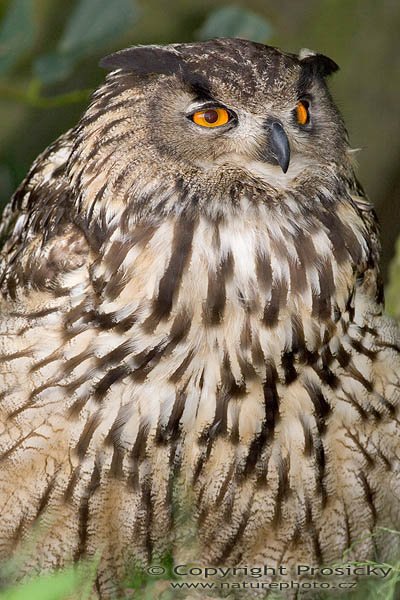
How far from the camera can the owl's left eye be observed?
72.5 inches

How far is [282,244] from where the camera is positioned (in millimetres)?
1924

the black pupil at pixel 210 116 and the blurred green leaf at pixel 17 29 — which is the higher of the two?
the blurred green leaf at pixel 17 29

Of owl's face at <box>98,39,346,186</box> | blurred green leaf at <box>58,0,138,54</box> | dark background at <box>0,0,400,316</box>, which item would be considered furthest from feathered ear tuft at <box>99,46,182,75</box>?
dark background at <box>0,0,400,316</box>

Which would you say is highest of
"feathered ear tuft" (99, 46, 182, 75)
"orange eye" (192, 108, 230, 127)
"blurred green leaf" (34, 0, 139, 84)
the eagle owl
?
"blurred green leaf" (34, 0, 139, 84)

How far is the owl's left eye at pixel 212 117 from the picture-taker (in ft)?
6.04

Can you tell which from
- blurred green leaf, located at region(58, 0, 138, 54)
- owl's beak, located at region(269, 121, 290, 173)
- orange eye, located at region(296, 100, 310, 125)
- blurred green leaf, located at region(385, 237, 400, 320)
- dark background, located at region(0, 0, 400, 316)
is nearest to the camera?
owl's beak, located at region(269, 121, 290, 173)

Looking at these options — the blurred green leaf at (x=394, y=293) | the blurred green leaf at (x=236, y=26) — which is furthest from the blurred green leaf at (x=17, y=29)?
the blurred green leaf at (x=394, y=293)

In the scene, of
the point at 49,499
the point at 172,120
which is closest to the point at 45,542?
the point at 49,499

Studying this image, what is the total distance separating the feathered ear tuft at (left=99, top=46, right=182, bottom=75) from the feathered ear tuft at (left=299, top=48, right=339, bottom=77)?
0.26m

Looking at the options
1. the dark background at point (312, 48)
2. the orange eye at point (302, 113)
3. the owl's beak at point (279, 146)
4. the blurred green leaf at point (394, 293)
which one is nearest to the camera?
the owl's beak at point (279, 146)

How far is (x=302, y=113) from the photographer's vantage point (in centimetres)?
193

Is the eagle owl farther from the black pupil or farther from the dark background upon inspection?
the dark background

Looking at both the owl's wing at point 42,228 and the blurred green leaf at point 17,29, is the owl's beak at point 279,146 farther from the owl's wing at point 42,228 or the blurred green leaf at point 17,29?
the blurred green leaf at point 17,29

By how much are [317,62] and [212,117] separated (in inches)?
11.7
